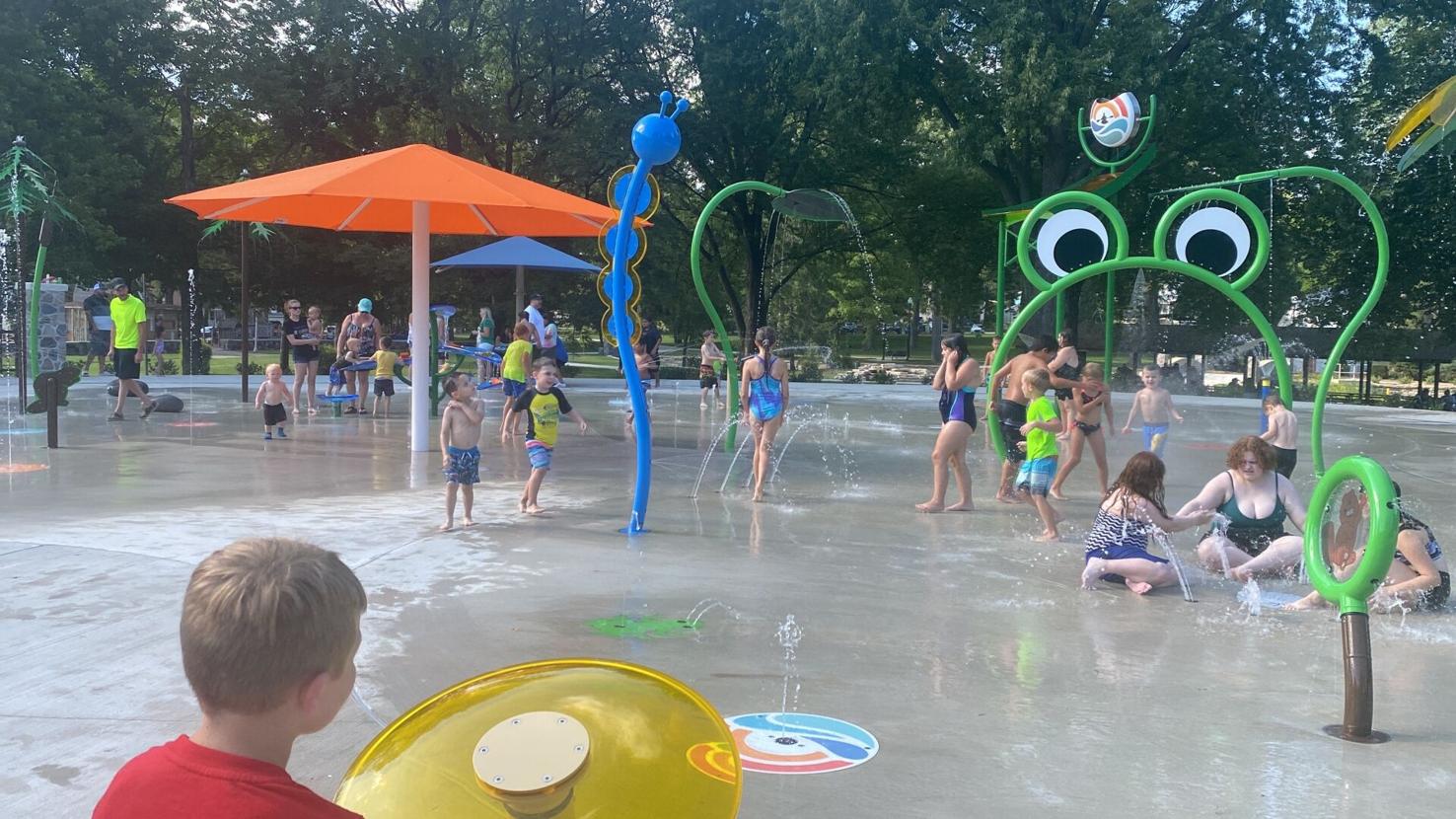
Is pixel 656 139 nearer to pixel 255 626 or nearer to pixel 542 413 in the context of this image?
pixel 542 413

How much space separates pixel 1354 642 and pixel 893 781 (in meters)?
2.01

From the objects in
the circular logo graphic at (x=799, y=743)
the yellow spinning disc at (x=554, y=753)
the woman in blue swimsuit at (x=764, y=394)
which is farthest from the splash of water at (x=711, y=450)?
the yellow spinning disc at (x=554, y=753)

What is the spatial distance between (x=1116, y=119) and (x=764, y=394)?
9.24m

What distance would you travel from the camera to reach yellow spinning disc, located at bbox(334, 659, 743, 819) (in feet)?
7.23

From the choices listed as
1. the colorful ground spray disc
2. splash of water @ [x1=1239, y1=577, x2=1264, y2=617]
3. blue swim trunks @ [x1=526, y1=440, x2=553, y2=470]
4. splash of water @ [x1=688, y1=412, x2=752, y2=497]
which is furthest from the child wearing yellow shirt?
splash of water @ [x1=1239, y1=577, x2=1264, y2=617]

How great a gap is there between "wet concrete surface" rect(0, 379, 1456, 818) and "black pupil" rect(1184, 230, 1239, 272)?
2.29 metres

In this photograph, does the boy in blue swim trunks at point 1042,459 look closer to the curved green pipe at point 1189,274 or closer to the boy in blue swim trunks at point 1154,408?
the curved green pipe at point 1189,274

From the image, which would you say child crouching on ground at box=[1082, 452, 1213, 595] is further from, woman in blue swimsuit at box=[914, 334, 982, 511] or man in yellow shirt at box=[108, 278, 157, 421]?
man in yellow shirt at box=[108, 278, 157, 421]

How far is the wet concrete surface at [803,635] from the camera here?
4039 mm

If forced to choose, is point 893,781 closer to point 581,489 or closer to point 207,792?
point 207,792

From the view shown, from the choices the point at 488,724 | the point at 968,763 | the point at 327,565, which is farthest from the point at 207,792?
the point at 968,763

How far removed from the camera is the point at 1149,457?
277 inches

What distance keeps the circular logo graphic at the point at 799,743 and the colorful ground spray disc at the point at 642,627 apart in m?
1.23

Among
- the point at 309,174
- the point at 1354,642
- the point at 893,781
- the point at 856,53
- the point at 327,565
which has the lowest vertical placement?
the point at 893,781
